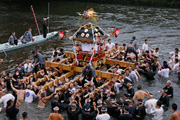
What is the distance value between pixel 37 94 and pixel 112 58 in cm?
674

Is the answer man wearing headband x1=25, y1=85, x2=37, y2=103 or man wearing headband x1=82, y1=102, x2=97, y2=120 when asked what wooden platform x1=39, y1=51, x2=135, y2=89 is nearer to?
man wearing headband x1=25, y1=85, x2=37, y2=103

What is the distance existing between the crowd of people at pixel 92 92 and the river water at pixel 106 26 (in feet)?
1.96

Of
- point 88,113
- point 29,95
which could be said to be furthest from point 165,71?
point 29,95

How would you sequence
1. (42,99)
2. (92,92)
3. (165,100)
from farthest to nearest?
(92,92), (165,100), (42,99)

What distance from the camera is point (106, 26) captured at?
102 feet

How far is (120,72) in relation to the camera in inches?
583

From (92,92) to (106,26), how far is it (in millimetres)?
20165

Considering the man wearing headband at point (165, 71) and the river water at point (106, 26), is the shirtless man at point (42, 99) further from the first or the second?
the man wearing headband at point (165, 71)

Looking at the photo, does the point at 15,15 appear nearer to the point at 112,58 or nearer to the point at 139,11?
the point at 139,11

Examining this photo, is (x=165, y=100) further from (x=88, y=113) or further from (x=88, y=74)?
(x=88, y=74)

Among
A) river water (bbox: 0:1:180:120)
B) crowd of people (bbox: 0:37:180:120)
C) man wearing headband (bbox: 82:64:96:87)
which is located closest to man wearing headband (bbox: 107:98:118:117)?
crowd of people (bbox: 0:37:180:120)

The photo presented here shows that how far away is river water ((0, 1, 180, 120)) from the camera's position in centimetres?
1496

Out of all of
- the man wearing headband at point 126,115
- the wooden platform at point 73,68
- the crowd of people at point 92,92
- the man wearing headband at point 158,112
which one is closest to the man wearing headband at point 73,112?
the crowd of people at point 92,92

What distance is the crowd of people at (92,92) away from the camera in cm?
1035
